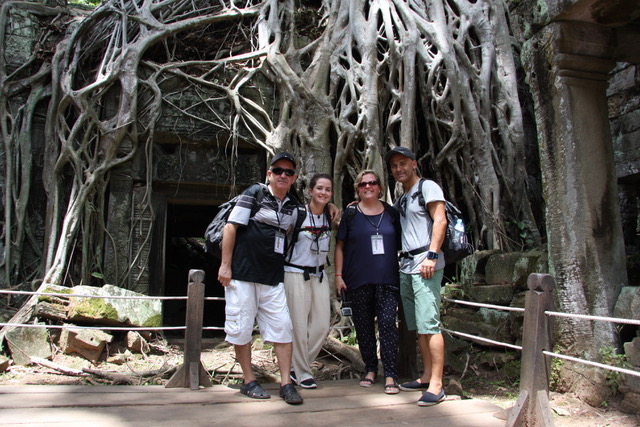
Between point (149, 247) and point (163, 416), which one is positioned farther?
point (149, 247)

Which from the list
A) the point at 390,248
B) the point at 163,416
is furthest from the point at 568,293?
the point at 163,416

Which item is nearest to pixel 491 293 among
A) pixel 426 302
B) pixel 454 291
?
pixel 454 291

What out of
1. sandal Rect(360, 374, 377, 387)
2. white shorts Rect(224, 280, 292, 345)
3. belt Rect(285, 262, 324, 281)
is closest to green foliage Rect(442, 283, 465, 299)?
sandal Rect(360, 374, 377, 387)

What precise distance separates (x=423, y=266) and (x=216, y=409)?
3.96ft

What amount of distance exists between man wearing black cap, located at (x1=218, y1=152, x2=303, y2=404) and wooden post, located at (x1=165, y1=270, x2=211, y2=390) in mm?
286

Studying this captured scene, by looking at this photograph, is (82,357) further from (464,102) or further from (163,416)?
(464,102)

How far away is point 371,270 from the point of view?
107 inches

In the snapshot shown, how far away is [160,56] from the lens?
5574 millimetres

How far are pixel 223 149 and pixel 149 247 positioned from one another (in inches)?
50.7

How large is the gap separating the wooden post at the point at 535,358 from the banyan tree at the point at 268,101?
245 centimetres

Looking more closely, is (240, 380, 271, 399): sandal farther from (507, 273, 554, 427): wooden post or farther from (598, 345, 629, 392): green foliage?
(598, 345, 629, 392): green foliage

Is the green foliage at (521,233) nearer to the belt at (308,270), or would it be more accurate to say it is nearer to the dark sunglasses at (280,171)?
the belt at (308,270)

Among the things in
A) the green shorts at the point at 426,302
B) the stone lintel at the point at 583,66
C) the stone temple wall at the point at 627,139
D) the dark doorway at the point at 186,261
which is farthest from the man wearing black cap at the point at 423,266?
the dark doorway at the point at 186,261

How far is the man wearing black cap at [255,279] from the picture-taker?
8.33 ft
